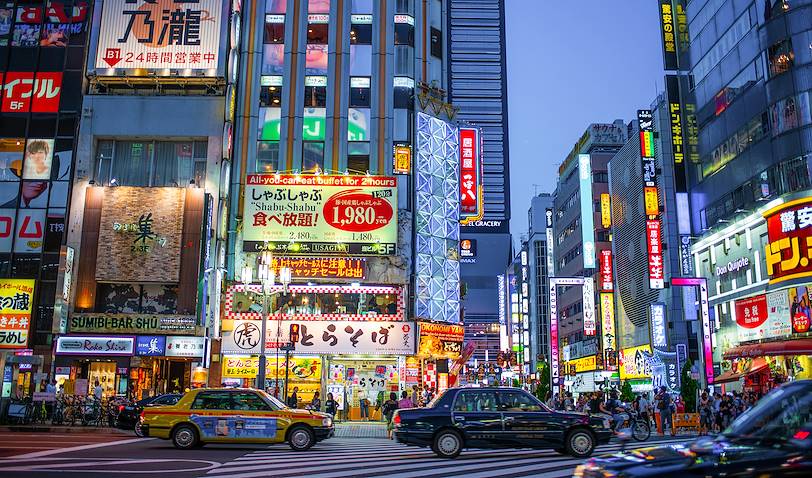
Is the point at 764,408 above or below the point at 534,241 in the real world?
below

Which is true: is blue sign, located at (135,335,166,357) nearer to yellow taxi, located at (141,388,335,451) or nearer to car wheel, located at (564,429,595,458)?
yellow taxi, located at (141,388,335,451)

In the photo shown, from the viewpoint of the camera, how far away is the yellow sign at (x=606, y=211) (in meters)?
73.9

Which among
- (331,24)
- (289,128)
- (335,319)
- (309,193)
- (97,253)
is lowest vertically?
(335,319)

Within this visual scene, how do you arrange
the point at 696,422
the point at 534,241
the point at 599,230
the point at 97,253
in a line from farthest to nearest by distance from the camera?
1. the point at 534,241
2. the point at 599,230
3. the point at 97,253
4. the point at 696,422

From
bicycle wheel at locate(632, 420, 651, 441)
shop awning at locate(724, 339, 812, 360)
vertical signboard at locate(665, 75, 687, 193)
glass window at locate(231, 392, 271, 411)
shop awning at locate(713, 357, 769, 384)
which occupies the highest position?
vertical signboard at locate(665, 75, 687, 193)

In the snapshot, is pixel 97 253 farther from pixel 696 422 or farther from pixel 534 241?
pixel 534 241

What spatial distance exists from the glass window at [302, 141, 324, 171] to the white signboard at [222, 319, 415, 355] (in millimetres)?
9111

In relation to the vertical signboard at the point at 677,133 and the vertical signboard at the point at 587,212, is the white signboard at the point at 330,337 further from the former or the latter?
the vertical signboard at the point at 587,212

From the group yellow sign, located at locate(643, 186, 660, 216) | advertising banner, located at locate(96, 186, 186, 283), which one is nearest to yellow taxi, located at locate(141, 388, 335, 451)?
advertising banner, located at locate(96, 186, 186, 283)

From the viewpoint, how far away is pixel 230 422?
18.3 metres

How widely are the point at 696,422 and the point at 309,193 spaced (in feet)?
72.3

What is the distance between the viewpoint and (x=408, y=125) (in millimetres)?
43188

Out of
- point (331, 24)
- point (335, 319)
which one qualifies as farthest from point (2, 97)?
point (335, 319)

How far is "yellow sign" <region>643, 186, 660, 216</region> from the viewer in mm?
47719
